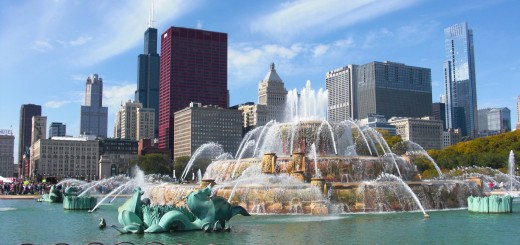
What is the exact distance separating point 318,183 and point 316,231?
965cm

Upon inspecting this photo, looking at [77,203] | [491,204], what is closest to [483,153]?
[491,204]

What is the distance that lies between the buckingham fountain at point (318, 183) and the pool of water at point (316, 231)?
6.52 feet

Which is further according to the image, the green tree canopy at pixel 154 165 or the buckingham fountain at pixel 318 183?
the green tree canopy at pixel 154 165

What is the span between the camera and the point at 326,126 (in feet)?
158

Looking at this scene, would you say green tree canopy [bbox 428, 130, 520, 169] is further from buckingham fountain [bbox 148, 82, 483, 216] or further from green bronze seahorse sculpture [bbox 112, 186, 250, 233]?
green bronze seahorse sculpture [bbox 112, 186, 250, 233]

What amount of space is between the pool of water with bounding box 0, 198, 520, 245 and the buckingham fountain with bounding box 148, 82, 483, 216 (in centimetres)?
199

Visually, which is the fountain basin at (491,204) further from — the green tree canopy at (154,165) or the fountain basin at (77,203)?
the green tree canopy at (154,165)

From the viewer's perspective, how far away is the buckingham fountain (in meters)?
33.3

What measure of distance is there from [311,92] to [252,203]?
28518mm

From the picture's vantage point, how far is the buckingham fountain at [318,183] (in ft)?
109

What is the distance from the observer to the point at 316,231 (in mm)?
23953

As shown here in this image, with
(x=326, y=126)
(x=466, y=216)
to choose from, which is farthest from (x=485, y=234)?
(x=326, y=126)

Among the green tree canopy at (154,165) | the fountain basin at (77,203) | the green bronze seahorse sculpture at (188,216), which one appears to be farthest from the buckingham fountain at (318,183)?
the green tree canopy at (154,165)

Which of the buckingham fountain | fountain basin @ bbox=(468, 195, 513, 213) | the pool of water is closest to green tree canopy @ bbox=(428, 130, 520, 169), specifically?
the buckingham fountain
